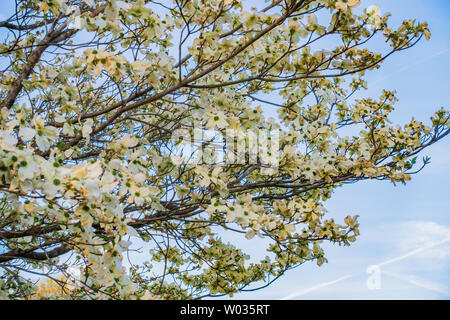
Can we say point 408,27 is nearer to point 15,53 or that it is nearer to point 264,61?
point 264,61

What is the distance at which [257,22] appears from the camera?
2.73 metres

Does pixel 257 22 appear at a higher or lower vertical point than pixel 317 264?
higher

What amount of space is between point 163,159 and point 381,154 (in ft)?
8.06

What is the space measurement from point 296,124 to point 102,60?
2490 mm

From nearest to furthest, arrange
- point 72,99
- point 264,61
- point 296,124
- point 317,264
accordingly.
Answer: point 264,61 → point 72,99 → point 317,264 → point 296,124

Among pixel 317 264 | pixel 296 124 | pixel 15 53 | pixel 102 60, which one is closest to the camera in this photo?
pixel 102 60

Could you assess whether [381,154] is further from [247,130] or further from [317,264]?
[247,130]

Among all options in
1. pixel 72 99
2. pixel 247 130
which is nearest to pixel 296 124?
pixel 247 130
